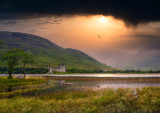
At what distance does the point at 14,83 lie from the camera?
202 feet

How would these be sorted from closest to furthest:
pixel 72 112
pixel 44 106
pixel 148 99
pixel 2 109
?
pixel 72 112 < pixel 2 109 < pixel 44 106 < pixel 148 99

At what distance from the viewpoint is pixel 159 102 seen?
2169cm

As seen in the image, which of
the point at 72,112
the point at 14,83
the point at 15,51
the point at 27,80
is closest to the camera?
the point at 72,112

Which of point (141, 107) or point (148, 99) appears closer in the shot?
point (141, 107)

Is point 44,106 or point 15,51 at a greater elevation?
point 15,51

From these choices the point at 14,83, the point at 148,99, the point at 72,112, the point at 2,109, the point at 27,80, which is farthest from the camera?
the point at 27,80

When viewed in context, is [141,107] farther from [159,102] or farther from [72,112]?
[72,112]

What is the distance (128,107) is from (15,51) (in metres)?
68.0

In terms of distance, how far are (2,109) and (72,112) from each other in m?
9.11

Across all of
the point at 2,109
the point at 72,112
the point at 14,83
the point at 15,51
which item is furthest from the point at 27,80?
the point at 72,112

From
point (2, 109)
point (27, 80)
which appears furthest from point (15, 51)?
point (2, 109)

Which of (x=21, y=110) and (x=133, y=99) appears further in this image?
(x=133, y=99)

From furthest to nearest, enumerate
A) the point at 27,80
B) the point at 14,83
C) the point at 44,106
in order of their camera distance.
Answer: the point at 27,80 → the point at 14,83 → the point at 44,106

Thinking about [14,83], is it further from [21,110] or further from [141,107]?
[141,107]
